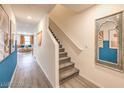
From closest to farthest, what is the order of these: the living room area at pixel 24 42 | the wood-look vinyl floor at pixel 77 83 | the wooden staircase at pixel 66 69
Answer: the wood-look vinyl floor at pixel 77 83
the wooden staircase at pixel 66 69
the living room area at pixel 24 42

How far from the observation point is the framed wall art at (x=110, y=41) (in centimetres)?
210

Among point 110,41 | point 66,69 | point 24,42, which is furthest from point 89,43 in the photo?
point 24,42

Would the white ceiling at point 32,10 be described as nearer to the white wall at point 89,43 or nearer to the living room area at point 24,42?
the white wall at point 89,43

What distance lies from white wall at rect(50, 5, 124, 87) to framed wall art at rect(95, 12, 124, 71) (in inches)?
5.5

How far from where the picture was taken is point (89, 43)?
10.0ft

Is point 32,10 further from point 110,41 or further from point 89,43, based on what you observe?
point 110,41

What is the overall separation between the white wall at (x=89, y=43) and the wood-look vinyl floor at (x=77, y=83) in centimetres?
15

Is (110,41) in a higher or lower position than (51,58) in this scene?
higher

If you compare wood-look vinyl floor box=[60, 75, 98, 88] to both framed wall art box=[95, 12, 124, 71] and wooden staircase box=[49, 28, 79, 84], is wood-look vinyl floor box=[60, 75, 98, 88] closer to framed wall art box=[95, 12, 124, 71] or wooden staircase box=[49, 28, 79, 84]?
wooden staircase box=[49, 28, 79, 84]

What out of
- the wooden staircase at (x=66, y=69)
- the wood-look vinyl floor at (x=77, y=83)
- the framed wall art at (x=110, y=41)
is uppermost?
the framed wall art at (x=110, y=41)

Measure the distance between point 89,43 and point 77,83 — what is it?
1.22 m

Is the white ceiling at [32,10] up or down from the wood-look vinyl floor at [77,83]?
up

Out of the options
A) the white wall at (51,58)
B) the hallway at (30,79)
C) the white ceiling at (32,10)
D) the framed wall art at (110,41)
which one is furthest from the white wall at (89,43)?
the hallway at (30,79)

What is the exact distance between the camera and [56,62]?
2.52m
